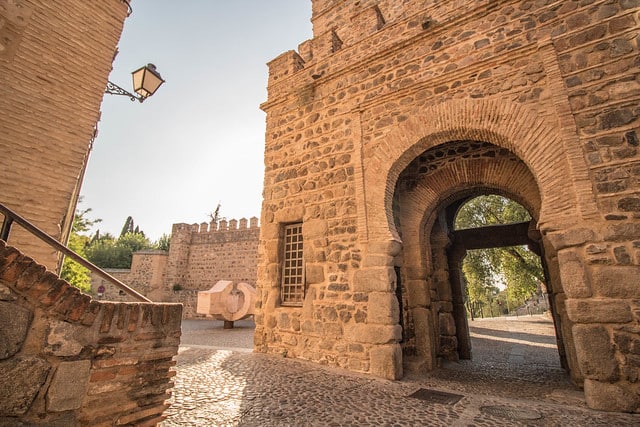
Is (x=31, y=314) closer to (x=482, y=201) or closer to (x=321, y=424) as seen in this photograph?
(x=321, y=424)

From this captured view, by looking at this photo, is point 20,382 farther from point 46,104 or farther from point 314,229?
point 46,104

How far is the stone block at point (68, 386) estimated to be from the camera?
1842mm

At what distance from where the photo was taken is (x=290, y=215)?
19.2 feet

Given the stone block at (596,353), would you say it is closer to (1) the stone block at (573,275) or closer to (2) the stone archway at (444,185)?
(1) the stone block at (573,275)

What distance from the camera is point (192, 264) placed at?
20.7 meters

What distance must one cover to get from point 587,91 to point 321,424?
492 cm

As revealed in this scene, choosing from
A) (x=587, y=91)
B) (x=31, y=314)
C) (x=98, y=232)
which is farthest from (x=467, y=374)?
(x=98, y=232)

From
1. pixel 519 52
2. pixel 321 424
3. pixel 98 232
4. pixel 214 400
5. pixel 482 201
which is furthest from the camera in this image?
pixel 98 232

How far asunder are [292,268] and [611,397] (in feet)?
15.1

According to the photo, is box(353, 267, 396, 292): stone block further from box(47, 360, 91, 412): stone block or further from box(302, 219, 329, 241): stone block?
box(47, 360, 91, 412): stone block

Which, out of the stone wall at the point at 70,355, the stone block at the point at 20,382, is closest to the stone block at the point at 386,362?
the stone wall at the point at 70,355

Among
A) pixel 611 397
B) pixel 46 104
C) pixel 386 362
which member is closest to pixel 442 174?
pixel 386 362

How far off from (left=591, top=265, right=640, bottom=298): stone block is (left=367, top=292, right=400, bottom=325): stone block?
7.59 feet

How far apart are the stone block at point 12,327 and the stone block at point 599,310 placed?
15.9ft
